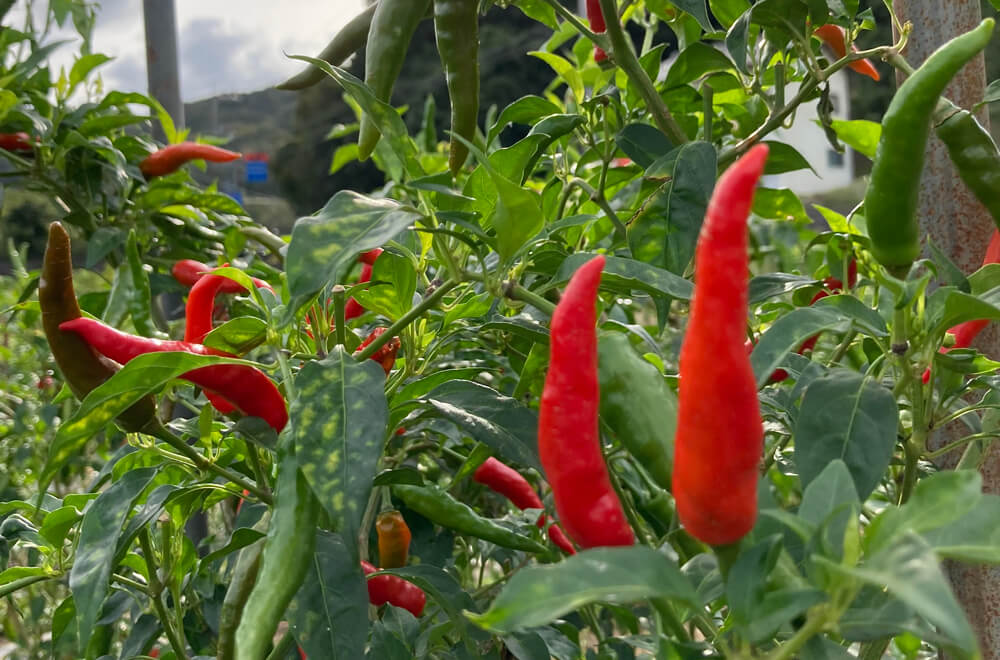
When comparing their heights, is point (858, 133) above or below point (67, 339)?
above

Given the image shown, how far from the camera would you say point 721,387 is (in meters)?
0.39

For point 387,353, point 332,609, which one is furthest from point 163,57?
point 332,609

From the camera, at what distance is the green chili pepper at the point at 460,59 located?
0.70 meters

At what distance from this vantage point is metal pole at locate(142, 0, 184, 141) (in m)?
1.73

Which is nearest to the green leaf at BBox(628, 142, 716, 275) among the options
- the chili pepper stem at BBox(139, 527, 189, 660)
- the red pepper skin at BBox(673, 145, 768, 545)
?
the red pepper skin at BBox(673, 145, 768, 545)

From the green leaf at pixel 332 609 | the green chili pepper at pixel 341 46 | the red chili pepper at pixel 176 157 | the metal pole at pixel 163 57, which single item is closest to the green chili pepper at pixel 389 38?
the green chili pepper at pixel 341 46

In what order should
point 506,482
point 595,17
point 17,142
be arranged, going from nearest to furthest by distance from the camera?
point 595,17 → point 506,482 → point 17,142

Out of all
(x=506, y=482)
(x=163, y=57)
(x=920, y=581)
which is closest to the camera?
(x=920, y=581)

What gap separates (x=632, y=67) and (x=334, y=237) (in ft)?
1.26

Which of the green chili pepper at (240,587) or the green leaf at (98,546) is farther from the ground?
the green leaf at (98,546)

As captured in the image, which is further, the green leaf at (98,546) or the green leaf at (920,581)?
the green leaf at (98,546)

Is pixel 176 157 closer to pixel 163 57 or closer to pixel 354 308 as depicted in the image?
pixel 163 57

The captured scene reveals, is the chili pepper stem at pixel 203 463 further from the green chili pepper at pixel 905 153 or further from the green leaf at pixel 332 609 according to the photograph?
the green chili pepper at pixel 905 153

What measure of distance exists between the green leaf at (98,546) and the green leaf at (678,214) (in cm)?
45
